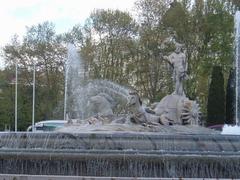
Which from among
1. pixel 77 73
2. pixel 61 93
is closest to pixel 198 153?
pixel 77 73

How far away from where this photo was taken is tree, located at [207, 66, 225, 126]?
1682 inches

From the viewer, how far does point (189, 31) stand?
46156 millimetres

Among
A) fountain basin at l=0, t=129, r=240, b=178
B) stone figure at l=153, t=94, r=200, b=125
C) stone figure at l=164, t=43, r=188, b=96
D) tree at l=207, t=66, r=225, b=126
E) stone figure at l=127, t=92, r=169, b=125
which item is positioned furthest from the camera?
tree at l=207, t=66, r=225, b=126

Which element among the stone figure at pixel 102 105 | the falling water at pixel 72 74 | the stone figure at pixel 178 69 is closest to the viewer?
the stone figure at pixel 102 105

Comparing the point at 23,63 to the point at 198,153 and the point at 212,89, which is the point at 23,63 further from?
the point at 198,153

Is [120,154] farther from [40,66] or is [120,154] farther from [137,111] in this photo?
[40,66]

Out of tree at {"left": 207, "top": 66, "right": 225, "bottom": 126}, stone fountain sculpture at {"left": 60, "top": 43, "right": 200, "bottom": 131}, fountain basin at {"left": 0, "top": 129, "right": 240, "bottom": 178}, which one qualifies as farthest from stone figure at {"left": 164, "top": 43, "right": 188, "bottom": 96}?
tree at {"left": 207, "top": 66, "right": 225, "bottom": 126}

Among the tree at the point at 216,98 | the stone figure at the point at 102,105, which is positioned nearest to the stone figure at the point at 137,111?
the stone figure at the point at 102,105

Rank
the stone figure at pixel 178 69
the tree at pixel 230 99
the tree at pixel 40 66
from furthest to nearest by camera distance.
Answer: the tree at pixel 40 66 < the tree at pixel 230 99 < the stone figure at pixel 178 69

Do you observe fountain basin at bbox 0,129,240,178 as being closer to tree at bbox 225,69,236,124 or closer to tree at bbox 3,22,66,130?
tree at bbox 225,69,236,124

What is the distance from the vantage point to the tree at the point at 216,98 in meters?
42.7

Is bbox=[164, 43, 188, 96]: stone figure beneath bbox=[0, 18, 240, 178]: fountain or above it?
above

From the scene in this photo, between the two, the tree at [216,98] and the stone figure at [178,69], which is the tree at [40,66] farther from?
the stone figure at [178,69]

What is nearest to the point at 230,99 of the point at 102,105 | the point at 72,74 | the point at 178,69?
the point at 72,74
